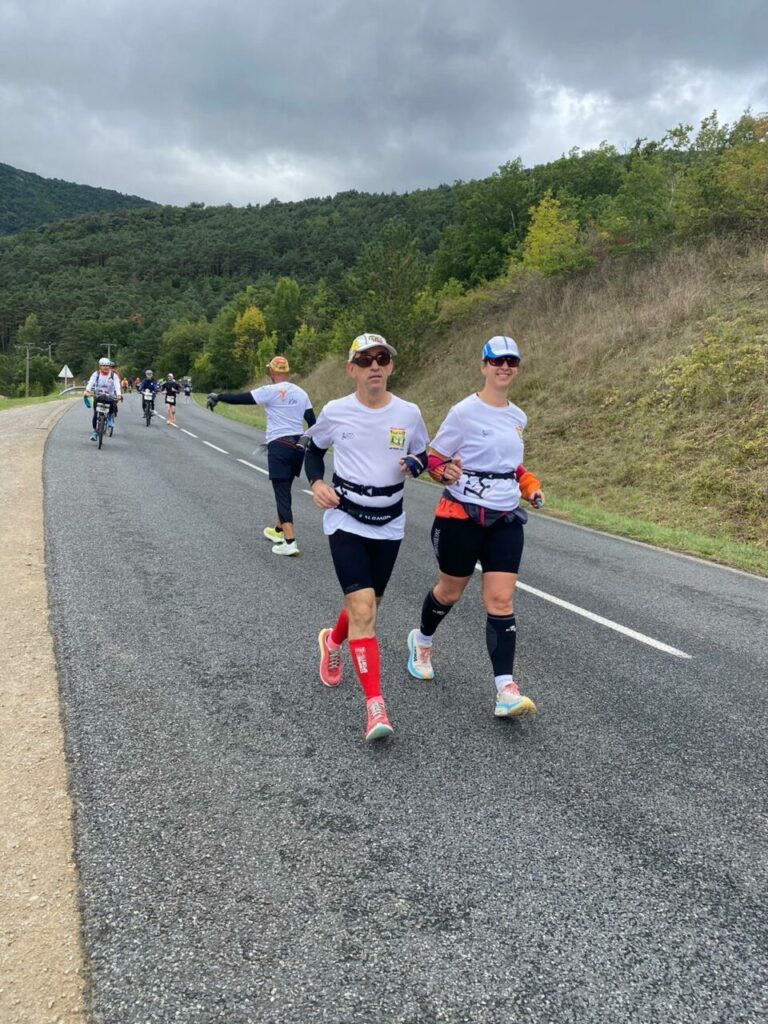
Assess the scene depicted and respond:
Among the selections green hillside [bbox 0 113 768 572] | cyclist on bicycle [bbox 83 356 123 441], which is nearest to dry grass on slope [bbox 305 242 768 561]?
green hillside [bbox 0 113 768 572]

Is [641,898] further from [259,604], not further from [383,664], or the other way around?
[259,604]

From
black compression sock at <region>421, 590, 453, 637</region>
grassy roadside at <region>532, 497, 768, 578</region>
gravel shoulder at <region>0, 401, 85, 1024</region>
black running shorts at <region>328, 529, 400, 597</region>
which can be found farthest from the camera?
grassy roadside at <region>532, 497, 768, 578</region>

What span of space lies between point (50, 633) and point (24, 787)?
1805 millimetres

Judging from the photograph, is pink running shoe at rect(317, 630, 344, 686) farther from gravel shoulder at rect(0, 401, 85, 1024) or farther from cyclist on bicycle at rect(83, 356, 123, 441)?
cyclist on bicycle at rect(83, 356, 123, 441)

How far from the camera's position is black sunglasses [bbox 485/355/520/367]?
359 centimetres

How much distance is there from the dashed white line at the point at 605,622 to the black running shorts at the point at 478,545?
1.97 meters

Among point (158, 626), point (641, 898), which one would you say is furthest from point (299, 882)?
point (158, 626)

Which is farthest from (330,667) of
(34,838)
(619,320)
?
(619,320)

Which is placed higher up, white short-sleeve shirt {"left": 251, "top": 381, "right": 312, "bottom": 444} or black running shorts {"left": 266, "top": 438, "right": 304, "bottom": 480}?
white short-sleeve shirt {"left": 251, "top": 381, "right": 312, "bottom": 444}

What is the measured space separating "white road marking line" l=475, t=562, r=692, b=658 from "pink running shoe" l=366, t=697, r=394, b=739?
266 cm

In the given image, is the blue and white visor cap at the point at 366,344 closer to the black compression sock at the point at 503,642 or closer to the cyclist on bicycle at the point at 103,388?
the black compression sock at the point at 503,642

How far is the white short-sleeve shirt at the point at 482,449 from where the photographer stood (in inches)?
142

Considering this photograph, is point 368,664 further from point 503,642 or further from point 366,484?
point 366,484

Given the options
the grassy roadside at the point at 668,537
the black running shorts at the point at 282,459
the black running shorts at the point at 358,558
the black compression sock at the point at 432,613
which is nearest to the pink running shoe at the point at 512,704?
the black compression sock at the point at 432,613
